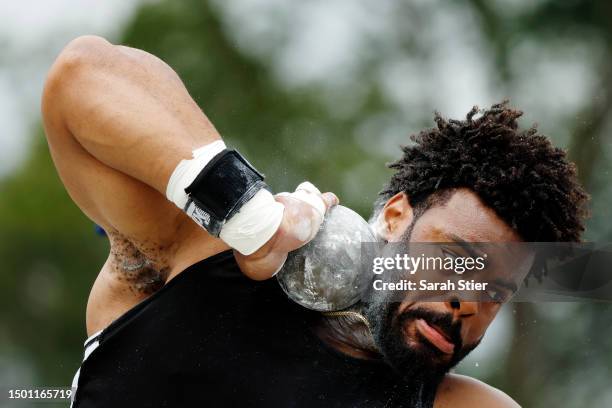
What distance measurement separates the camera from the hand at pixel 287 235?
79.3 inches

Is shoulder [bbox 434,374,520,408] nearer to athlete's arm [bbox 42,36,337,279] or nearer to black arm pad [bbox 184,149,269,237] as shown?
athlete's arm [bbox 42,36,337,279]

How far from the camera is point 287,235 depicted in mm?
2010

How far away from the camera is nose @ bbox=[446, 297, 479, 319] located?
2.15 m

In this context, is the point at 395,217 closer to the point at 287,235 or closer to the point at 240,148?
the point at 287,235

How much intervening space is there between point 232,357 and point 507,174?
30.3 inches

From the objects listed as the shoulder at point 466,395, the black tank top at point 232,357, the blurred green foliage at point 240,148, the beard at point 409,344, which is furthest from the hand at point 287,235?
the blurred green foliage at point 240,148

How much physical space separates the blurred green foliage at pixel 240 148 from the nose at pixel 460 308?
4729mm

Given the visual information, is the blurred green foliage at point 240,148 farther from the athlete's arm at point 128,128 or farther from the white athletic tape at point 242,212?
the white athletic tape at point 242,212

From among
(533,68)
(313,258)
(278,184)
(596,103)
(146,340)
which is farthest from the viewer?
(533,68)

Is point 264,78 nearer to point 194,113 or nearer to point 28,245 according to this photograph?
point 28,245

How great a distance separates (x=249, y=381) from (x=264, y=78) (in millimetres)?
7066

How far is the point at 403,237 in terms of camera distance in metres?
2.27

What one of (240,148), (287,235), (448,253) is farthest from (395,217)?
(240,148)

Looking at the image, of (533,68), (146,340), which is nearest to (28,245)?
(533,68)
